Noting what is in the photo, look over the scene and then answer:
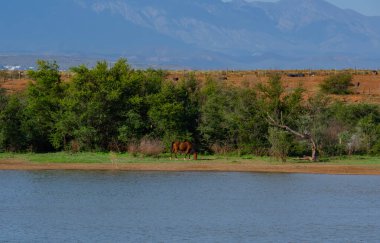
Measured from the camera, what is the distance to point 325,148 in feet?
133

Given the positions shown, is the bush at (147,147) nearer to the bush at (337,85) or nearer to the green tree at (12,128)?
the green tree at (12,128)

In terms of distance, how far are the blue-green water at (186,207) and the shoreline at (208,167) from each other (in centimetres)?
110

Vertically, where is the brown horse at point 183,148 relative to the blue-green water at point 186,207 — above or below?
above

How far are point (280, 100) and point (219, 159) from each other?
453cm

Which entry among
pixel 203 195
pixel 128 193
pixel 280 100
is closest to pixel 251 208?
pixel 203 195

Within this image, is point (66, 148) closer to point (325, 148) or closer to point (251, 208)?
point (325, 148)

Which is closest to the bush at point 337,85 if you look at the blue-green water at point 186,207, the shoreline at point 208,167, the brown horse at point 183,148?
the brown horse at point 183,148

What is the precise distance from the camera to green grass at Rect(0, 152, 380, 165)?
1526 inches

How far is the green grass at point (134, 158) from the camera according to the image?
127ft

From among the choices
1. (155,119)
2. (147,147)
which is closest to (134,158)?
(147,147)

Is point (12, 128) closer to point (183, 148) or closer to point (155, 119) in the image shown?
point (155, 119)

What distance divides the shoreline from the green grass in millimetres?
620

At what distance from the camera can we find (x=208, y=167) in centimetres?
3728

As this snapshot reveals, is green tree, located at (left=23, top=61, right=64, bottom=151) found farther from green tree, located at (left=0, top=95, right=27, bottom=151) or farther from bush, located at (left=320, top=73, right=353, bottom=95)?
bush, located at (left=320, top=73, right=353, bottom=95)
